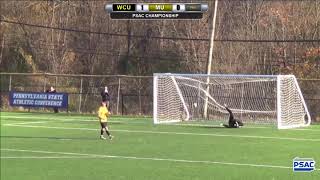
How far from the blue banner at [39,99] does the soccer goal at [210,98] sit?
10.7m

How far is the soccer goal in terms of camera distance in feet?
96.9

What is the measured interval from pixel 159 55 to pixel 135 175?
1610 inches

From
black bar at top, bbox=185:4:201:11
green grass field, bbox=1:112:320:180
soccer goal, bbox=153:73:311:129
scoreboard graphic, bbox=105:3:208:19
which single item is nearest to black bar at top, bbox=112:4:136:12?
scoreboard graphic, bbox=105:3:208:19

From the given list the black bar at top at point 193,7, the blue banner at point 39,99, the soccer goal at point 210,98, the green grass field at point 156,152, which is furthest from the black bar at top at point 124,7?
the blue banner at point 39,99

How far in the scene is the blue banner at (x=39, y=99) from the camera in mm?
39566

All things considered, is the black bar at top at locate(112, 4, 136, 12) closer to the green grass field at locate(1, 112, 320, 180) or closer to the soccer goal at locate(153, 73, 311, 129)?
the soccer goal at locate(153, 73, 311, 129)

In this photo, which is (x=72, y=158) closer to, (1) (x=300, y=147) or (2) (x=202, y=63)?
(1) (x=300, y=147)

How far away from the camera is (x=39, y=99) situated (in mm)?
40375

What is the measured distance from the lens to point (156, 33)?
2165 inches

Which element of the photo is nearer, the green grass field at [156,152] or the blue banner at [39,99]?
the green grass field at [156,152]

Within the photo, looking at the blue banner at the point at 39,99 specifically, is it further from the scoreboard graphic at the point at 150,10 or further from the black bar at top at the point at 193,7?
the scoreboard graphic at the point at 150,10

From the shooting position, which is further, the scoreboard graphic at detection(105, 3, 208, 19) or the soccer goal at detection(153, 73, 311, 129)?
the soccer goal at detection(153, 73, 311, 129)

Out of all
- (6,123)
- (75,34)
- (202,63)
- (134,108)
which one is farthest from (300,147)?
(75,34)

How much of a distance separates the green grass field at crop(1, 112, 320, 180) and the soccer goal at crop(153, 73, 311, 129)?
2091mm
